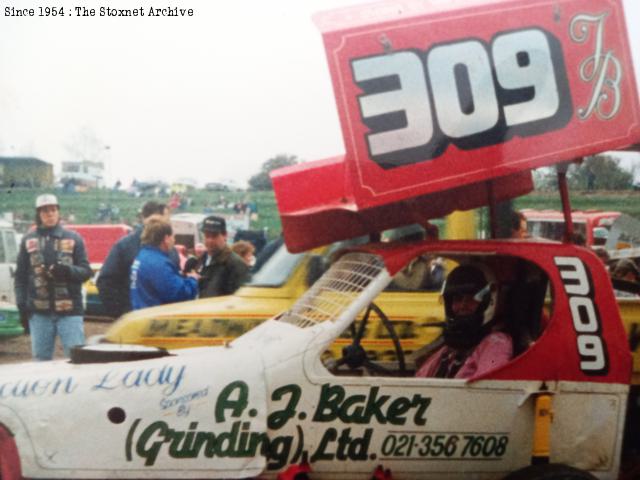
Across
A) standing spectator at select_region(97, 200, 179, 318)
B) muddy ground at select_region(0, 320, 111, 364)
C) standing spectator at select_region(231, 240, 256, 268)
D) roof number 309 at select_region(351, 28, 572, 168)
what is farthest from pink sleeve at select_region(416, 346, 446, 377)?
muddy ground at select_region(0, 320, 111, 364)

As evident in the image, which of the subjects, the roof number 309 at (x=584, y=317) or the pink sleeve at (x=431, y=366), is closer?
the roof number 309 at (x=584, y=317)

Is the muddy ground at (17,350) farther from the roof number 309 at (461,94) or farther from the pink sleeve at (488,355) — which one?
the roof number 309 at (461,94)

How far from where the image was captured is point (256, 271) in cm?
646

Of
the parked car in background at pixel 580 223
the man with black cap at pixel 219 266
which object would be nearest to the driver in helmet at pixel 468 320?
the parked car in background at pixel 580 223

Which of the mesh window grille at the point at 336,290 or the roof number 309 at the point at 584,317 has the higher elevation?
the mesh window grille at the point at 336,290

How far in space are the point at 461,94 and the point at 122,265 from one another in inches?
172

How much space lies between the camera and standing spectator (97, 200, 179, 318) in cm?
749

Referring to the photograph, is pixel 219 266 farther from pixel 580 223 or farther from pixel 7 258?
pixel 7 258

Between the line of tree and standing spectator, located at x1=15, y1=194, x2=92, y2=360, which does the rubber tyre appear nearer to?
the line of tree

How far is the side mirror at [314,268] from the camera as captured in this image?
614 centimetres

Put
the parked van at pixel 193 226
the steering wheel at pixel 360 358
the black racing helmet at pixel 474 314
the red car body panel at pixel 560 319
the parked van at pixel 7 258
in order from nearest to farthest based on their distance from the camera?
the red car body panel at pixel 560 319
the black racing helmet at pixel 474 314
the steering wheel at pixel 360 358
the parked van at pixel 193 226
the parked van at pixel 7 258

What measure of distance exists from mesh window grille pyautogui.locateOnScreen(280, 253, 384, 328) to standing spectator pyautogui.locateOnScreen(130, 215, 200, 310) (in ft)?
9.06

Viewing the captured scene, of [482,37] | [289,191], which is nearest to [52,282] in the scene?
[289,191]

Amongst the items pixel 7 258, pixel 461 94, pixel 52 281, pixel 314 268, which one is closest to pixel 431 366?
pixel 461 94
